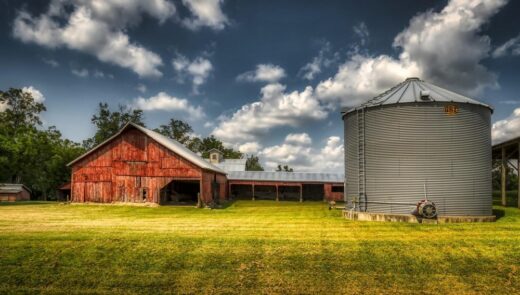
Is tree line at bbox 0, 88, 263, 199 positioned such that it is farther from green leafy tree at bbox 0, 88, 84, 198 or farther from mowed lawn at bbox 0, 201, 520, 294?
mowed lawn at bbox 0, 201, 520, 294

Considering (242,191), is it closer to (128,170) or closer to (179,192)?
(179,192)

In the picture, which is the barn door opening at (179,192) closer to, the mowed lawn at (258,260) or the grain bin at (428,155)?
the mowed lawn at (258,260)

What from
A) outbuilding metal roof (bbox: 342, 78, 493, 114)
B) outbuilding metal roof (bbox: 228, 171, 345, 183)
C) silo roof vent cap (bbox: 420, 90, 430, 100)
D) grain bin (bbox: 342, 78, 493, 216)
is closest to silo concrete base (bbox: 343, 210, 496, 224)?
grain bin (bbox: 342, 78, 493, 216)

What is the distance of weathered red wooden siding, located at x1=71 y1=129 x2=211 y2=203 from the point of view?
118ft

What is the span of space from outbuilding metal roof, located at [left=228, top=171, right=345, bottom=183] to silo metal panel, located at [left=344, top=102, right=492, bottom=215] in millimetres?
28629

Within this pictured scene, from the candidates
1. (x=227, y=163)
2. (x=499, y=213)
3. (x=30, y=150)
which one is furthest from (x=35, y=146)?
(x=499, y=213)

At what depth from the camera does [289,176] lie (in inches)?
2144

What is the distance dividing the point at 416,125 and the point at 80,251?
1788 cm

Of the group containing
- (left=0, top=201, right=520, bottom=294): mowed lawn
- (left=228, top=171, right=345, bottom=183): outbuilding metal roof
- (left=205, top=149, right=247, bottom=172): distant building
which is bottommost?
(left=0, top=201, right=520, bottom=294): mowed lawn

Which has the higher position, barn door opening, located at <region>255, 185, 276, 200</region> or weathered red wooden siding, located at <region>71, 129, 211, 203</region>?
weathered red wooden siding, located at <region>71, 129, 211, 203</region>

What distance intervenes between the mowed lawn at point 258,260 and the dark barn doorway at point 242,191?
36158mm

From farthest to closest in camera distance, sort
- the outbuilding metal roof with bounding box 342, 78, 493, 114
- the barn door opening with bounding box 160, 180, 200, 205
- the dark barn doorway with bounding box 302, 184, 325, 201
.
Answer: the dark barn doorway with bounding box 302, 184, 325, 201, the barn door opening with bounding box 160, 180, 200, 205, the outbuilding metal roof with bounding box 342, 78, 493, 114

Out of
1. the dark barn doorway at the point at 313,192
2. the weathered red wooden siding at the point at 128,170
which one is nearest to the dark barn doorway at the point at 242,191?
the dark barn doorway at the point at 313,192

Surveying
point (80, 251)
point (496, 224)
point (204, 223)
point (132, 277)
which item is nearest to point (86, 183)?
point (204, 223)
